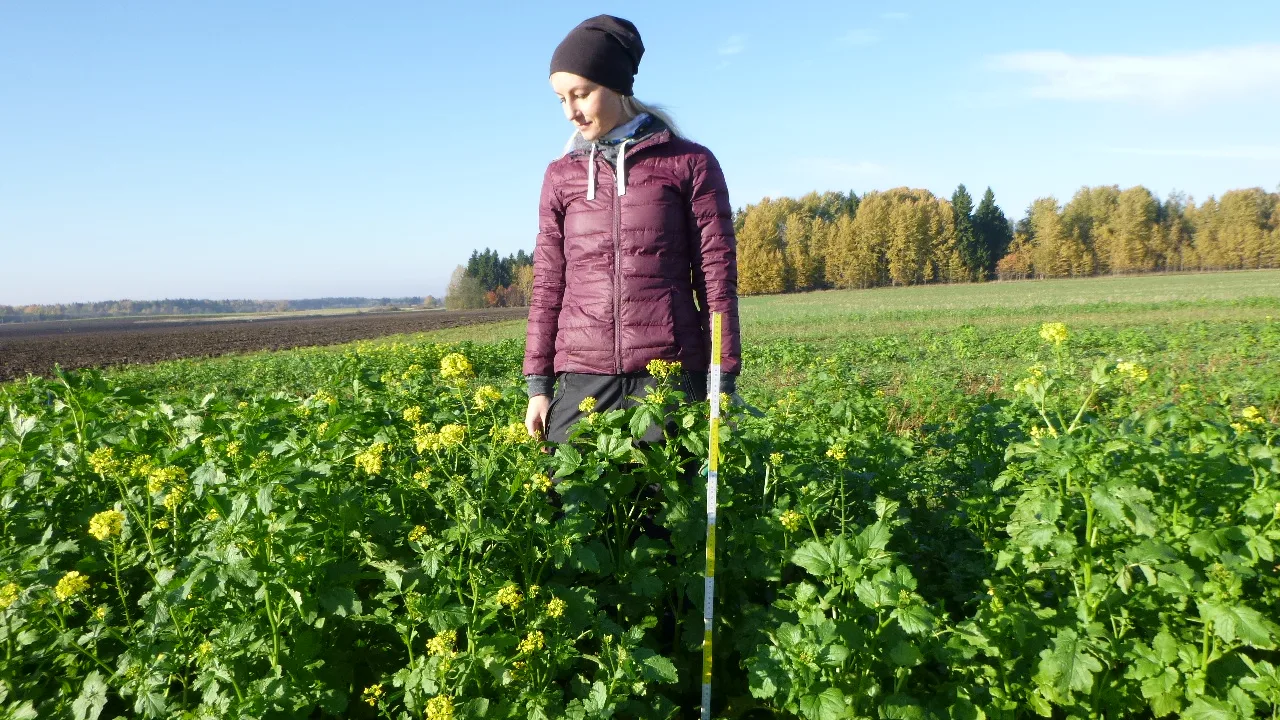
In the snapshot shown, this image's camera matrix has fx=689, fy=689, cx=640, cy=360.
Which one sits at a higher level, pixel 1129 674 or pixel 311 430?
pixel 311 430

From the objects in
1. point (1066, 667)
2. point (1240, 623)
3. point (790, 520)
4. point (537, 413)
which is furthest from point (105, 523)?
point (1240, 623)

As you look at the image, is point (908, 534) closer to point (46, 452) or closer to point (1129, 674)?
point (1129, 674)

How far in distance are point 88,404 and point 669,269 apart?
2.48 m

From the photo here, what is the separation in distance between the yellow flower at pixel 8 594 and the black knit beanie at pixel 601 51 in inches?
89.8

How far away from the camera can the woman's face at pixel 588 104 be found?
2537mm

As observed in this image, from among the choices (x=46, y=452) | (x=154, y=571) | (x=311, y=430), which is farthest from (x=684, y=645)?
(x=46, y=452)

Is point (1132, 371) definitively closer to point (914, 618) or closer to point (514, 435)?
point (914, 618)

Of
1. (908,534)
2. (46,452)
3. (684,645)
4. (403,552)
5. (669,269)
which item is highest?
(669,269)

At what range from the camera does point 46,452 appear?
2.65 metres

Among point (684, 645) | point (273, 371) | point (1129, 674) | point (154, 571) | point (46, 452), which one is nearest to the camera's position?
point (1129, 674)

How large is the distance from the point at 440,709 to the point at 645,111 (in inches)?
86.9

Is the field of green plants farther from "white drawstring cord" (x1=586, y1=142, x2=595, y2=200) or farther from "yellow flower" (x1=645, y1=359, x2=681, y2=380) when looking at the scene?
"white drawstring cord" (x1=586, y1=142, x2=595, y2=200)

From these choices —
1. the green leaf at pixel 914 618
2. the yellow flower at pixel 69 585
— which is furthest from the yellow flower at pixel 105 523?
the green leaf at pixel 914 618

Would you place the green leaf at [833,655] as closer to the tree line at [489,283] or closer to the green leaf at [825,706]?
the green leaf at [825,706]
